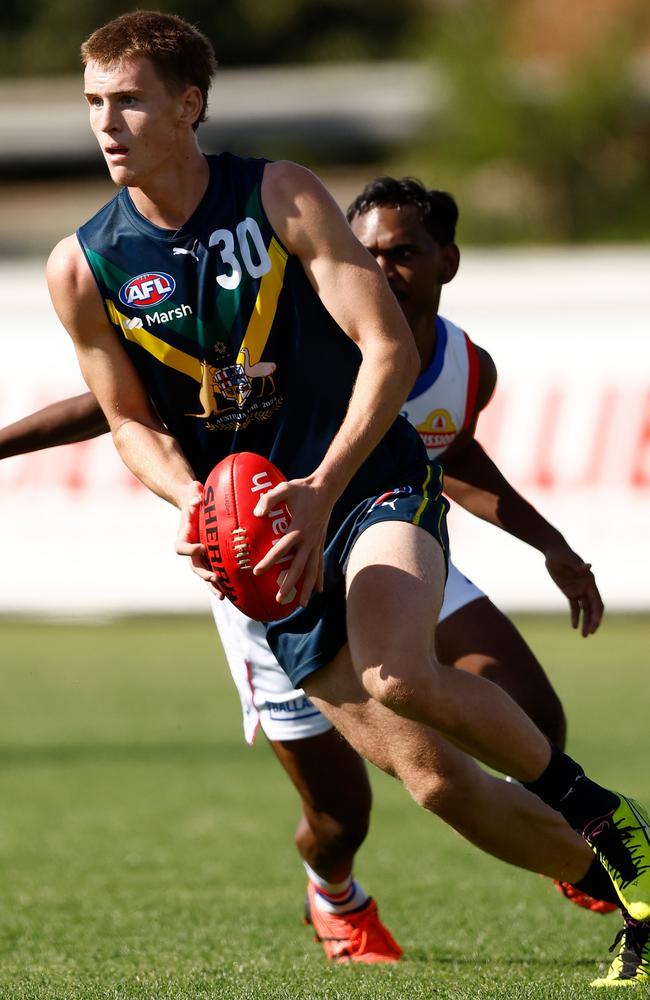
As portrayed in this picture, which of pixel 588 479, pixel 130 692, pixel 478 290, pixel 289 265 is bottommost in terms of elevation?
pixel 130 692

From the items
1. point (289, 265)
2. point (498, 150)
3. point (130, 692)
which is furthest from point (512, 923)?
point (498, 150)

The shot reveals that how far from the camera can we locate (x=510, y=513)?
547cm

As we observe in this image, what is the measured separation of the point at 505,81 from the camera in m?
24.6

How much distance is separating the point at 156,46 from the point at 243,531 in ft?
4.20

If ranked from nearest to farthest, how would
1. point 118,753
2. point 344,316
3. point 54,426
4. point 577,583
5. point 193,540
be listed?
point 193,540 < point 344,316 < point 54,426 < point 577,583 < point 118,753

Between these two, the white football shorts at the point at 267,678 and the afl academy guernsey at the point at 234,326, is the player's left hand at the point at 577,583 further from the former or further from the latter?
the afl academy guernsey at the point at 234,326

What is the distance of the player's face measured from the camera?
4.22 metres

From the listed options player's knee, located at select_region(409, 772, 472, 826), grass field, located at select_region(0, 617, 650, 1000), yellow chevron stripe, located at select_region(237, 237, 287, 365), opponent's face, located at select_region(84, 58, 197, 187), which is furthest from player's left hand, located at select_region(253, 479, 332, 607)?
grass field, located at select_region(0, 617, 650, 1000)

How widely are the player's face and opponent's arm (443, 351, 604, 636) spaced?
1.72 metres

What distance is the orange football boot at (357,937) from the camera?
508 centimetres

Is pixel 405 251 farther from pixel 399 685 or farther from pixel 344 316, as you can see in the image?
pixel 399 685

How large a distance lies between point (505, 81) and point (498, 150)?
1.03 metres

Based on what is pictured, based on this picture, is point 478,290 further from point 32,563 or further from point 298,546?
point 298,546

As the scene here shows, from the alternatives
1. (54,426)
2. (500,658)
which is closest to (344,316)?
(54,426)
